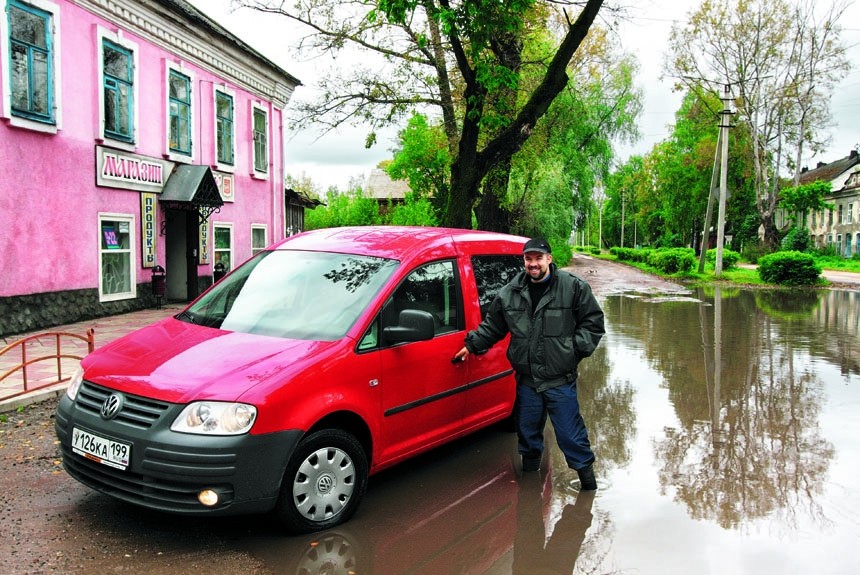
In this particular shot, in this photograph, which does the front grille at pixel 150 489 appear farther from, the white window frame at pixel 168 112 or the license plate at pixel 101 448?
the white window frame at pixel 168 112

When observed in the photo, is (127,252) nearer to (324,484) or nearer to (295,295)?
(295,295)

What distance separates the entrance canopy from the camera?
17.1 m

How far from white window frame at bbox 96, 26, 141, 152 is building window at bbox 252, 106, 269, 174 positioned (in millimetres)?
6191

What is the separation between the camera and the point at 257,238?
23031mm

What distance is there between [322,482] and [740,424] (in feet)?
15.6

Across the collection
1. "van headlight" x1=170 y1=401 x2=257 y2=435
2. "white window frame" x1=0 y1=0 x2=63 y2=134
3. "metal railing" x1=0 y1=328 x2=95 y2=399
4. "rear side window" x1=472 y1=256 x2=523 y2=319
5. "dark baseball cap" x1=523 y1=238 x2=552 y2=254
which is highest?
"white window frame" x1=0 y1=0 x2=63 y2=134

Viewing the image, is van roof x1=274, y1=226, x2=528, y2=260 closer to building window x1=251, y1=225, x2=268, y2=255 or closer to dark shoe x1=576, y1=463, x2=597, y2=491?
dark shoe x1=576, y1=463, x2=597, y2=491

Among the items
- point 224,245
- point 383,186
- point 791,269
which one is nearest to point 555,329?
point 224,245

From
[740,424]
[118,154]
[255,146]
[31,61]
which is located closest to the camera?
[740,424]

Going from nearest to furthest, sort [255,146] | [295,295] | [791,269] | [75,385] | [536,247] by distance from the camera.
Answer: [75,385] < [295,295] < [536,247] < [255,146] < [791,269]

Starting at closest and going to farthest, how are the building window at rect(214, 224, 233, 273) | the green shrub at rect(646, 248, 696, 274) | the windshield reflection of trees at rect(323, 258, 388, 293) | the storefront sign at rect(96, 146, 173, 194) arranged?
the windshield reflection of trees at rect(323, 258, 388, 293) → the storefront sign at rect(96, 146, 173, 194) → the building window at rect(214, 224, 233, 273) → the green shrub at rect(646, 248, 696, 274)

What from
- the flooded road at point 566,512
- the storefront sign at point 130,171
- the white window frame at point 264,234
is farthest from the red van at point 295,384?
the white window frame at point 264,234

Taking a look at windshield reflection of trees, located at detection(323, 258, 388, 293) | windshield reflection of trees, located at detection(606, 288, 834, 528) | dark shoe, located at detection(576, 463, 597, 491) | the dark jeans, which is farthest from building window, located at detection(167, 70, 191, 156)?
dark shoe, located at detection(576, 463, 597, 491)

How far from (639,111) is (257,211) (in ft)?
92.2
